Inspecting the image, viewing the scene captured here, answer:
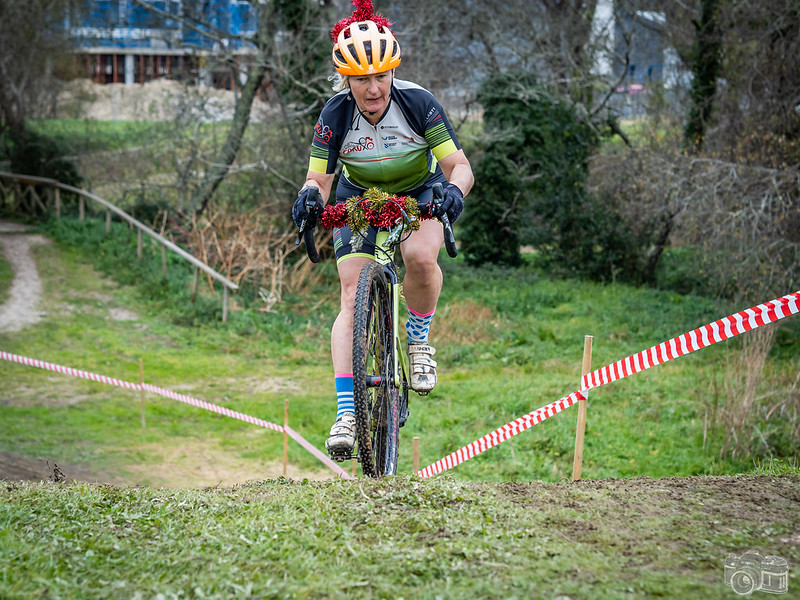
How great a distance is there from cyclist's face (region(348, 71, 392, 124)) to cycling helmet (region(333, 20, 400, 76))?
0.21 feet

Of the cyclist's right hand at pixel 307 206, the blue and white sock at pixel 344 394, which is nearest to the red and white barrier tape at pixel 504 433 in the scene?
the blue and white sock at pixel 344 394

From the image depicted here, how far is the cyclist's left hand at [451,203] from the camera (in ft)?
14.4

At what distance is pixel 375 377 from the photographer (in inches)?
171

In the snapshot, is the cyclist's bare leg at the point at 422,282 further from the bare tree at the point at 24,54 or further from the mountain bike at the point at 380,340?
the bare tree at the point at 24,54

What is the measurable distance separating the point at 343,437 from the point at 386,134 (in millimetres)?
1741

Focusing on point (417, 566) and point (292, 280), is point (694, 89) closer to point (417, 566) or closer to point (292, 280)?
point (292, 280)

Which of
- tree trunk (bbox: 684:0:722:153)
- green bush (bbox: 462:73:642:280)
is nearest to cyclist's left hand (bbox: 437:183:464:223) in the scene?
tree trunk (bbox: 684:0:722:153)

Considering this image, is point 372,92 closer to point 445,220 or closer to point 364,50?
point 364,50

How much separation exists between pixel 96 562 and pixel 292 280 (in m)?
13.0

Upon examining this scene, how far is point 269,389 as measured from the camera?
438 inches

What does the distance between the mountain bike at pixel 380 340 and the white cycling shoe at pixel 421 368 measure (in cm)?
24

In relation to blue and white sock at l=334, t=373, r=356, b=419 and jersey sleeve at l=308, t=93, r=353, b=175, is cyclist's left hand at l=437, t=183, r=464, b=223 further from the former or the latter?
blue and white sock at l=334, t=373, r=356, b=419

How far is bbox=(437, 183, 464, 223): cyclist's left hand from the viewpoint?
14.4 feet

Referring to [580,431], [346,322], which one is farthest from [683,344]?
[346,322]
